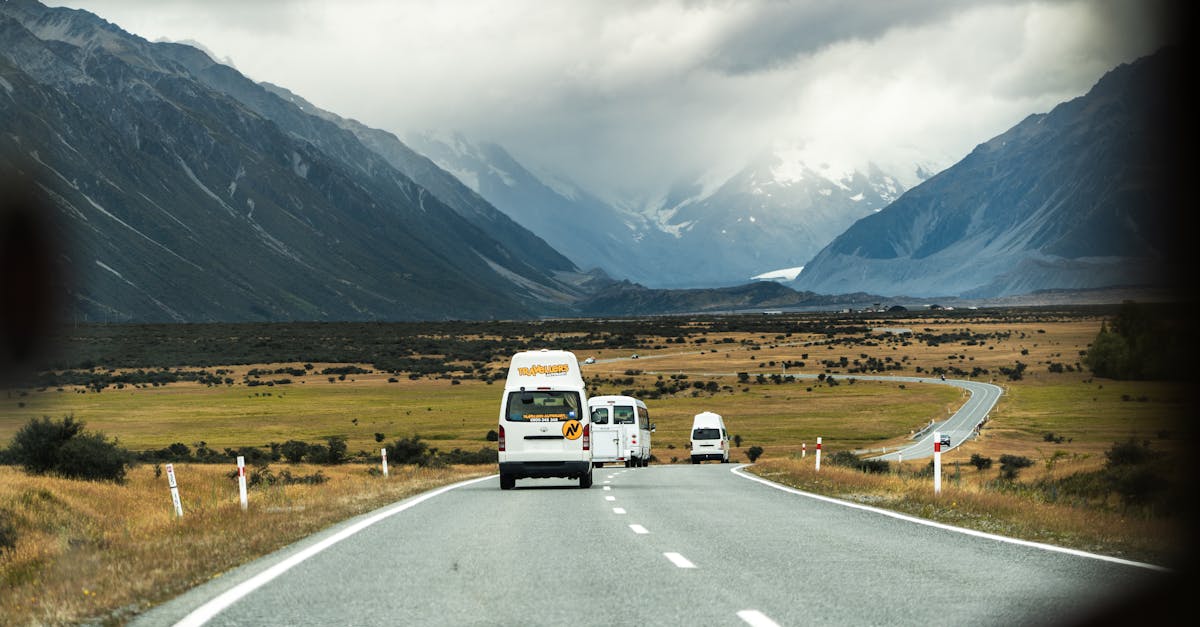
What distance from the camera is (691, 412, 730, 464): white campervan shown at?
58.6 meters

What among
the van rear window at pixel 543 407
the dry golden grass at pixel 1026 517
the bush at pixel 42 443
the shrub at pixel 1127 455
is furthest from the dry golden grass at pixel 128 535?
the shrub at pixel 1127 455

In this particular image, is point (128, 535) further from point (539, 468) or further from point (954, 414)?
point (954, 414)

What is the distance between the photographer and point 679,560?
14031mm

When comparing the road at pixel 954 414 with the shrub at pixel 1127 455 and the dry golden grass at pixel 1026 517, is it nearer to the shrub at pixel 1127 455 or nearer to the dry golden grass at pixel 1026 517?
the shrub at pixel 1127 455

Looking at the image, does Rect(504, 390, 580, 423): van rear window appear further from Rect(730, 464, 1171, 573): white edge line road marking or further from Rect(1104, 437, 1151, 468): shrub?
Rect(1104, 437, 1151, 468): shrub

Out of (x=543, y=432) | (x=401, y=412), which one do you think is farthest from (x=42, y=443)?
(x=401, y=412)

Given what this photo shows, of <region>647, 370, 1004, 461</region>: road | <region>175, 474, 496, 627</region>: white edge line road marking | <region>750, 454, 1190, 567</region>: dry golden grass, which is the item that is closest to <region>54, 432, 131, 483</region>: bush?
<region>175, 474, 496, 627</region>: white edge line road marking

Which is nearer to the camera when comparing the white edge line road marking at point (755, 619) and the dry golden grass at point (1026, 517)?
the white edge line road marking at point (755, 619)

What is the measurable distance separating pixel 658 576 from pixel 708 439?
152 feet

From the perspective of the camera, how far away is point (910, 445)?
67.2m

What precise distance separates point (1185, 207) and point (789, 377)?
10416cm

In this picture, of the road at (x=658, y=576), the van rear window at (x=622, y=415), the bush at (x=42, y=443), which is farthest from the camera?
the van rear window at (x=622, y=415)

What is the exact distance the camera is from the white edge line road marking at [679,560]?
1357 cm

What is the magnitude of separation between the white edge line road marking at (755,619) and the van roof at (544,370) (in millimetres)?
19187
